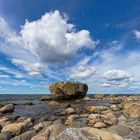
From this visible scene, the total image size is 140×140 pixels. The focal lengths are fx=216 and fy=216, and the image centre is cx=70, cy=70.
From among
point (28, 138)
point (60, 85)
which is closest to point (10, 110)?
point (28, 138)

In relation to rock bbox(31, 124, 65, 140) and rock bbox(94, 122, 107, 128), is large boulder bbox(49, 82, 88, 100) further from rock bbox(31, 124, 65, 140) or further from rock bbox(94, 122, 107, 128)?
rock bbox(31, 124, 65, 140)

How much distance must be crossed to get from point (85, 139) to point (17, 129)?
23.3ft

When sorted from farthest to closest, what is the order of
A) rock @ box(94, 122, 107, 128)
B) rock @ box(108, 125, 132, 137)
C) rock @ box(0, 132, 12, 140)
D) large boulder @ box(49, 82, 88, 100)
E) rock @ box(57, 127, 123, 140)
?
large boulder @ box(49, 82, 88, 100)
rock @ box(94, 122, 107, 128)
rock @ box(108, 125, 132, 137)
rock @ box(0, 132, 12, 140)
rock @ box(57, 127, 123, 140)

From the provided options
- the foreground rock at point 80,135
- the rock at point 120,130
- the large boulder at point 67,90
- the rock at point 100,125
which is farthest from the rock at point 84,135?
the large boulder at point 67,90

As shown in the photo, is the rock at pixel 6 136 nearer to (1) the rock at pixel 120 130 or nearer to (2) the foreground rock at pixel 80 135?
(2) the foreground rock at pixel 80 135

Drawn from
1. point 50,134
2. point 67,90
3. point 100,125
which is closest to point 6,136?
point 50,134

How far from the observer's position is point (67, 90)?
59.9 meters

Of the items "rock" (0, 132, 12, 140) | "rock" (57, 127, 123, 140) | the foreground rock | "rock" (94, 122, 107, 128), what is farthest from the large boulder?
"rock" (57, 127, 123, 140)

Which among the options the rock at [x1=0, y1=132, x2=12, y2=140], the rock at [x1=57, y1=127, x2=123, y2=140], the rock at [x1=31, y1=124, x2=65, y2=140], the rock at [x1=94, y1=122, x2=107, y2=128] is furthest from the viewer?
the rock at [x1=94, y1=122, x2=107, y2=128]

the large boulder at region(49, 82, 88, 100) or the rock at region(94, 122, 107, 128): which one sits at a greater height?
the large boulder at region(49, 82, 88, 100)

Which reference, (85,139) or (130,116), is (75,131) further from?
(130,116)

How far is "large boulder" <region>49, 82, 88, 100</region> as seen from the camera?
2362 inches

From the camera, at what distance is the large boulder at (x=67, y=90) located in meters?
60.0

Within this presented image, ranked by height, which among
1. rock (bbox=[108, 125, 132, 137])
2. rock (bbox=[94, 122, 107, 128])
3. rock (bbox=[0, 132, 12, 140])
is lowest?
rock (bbox=[0, 132, 12, 140])
